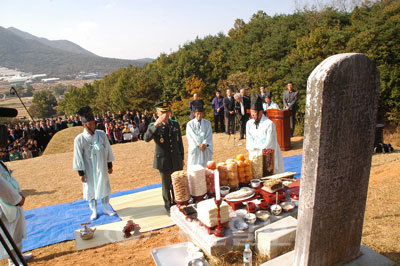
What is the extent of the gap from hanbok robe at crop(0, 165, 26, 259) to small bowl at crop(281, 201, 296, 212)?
398 cm

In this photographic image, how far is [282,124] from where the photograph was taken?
1015 centimetres

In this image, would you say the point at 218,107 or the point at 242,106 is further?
the point at 218,107

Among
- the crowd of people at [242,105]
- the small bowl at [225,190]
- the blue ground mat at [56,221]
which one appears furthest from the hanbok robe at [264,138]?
the crowd of people at [242,105]

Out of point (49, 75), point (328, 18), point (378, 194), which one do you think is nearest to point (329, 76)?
point (378, 194)

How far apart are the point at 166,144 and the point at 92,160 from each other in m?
1.83

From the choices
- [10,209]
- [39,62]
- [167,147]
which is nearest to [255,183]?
[167,147]

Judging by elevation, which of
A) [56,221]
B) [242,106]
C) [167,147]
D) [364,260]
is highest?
[242,106]

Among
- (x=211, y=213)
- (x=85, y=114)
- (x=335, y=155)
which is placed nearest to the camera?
(x=335, y=155)

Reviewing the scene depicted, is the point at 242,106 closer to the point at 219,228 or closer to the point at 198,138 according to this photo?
the point at 198,138

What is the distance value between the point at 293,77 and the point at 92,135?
17.9 m

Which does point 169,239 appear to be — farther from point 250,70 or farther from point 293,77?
point 250,70

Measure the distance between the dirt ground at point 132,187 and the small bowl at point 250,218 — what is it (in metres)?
0.60

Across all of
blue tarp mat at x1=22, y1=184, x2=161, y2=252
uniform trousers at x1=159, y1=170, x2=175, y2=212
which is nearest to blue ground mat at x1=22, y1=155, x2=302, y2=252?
blue tarp mat at x1=22, y1=184, x2=161, y2=252

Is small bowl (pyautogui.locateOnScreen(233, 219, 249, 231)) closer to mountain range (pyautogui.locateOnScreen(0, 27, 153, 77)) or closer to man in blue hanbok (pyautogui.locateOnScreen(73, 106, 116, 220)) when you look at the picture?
man in blue hanbok (pyautogui.locateOnScreen(73, 106, 116, 220))
